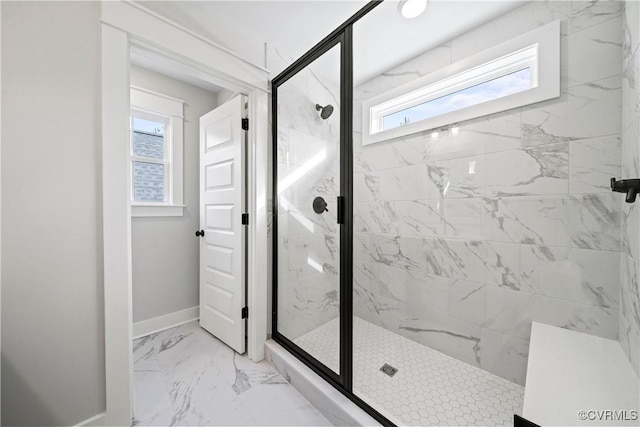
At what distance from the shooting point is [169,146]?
2406mm

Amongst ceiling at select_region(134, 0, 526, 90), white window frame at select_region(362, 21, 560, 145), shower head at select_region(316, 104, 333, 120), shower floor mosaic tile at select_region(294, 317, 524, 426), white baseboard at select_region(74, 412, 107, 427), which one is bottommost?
shower floor mosaic tile at select_region(294, 317, 524, 426)

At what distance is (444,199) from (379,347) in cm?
124

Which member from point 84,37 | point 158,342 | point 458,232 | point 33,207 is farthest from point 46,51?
point 458,232

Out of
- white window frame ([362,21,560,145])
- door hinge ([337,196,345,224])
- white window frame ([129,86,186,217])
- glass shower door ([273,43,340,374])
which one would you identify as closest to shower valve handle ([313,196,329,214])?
glass shower door ([273,43,340,374])

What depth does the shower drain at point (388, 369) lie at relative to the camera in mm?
1580

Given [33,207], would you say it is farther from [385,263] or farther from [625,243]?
[625,243]

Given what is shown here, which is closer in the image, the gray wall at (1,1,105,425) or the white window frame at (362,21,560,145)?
the gray wall at (1,1,105,425)

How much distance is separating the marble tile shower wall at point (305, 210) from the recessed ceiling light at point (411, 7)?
64 centimetres

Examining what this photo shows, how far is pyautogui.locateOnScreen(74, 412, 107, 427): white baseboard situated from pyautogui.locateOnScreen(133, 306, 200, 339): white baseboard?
106 centimetres

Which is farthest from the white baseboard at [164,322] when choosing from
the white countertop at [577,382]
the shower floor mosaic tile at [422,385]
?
the white countertop at [577,382]

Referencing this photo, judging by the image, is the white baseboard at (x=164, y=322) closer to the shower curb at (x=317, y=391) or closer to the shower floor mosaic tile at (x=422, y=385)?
the shower curb at (x=317, y=391)

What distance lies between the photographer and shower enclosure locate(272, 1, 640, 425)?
124 centimetres

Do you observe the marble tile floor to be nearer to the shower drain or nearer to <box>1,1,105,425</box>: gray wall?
<box>1,1,105,425</box>: gray wall

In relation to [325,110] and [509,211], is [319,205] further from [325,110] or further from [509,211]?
[509,211]
